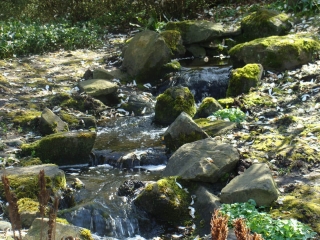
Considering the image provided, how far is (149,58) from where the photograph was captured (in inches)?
423

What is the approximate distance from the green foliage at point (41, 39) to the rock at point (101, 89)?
2987 mm

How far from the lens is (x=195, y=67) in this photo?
1116 centimetres

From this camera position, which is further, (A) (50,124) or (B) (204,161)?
(A) (50,124)

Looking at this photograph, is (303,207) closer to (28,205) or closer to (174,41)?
(28,205)

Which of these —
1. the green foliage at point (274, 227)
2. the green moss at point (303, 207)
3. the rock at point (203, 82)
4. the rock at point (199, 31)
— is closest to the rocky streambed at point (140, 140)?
the green moss at point (303, 207)

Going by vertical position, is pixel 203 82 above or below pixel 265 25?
below

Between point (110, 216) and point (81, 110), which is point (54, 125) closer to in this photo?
point (81, 110)

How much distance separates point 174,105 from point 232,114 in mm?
1209

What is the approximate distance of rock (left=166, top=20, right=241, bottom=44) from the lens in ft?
39.5

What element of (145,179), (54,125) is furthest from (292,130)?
(54,125)

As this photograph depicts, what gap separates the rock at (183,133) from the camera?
6.80 meters

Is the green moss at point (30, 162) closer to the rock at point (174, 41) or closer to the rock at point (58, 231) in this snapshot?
the rock at point (58, 231)

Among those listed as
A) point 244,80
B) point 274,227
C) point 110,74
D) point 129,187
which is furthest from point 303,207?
point 110,74

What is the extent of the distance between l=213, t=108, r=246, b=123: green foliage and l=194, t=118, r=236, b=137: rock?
26cm
